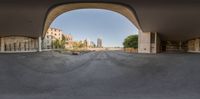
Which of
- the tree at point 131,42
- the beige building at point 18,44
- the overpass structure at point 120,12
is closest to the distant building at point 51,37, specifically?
the beige building at point 18,44

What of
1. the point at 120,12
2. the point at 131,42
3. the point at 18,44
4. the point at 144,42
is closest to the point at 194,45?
the point at 131,42

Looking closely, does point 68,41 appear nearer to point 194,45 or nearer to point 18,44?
point 18,44

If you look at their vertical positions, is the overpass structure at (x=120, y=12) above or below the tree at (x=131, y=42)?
above

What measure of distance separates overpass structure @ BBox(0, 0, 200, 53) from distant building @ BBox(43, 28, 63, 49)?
7.12 metres

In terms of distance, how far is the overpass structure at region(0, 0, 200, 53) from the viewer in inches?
1226

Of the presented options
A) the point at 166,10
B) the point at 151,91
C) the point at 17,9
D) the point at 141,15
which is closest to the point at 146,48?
the point at 141,15

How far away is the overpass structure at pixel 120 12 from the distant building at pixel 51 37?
7.12m

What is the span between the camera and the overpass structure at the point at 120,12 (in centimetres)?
3113

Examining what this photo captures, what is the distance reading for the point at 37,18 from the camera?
39500mm

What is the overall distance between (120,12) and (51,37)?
3184 centimetres

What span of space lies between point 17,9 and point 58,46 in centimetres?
3965

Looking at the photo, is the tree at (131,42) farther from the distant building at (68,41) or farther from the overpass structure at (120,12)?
the distant building at (68,41)

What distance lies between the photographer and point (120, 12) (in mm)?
43844

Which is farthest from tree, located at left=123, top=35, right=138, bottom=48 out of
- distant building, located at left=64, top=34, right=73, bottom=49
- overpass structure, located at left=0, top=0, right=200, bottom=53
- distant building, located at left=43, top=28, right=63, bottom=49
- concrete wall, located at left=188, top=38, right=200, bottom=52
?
distant building, located at left=43, top=28, right=63, bottom=49
